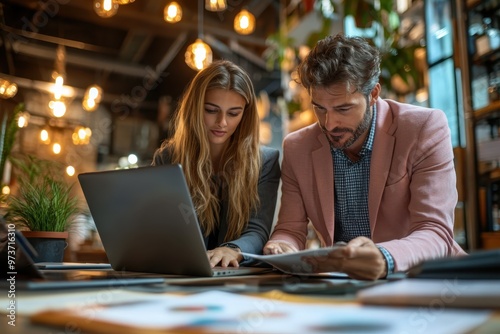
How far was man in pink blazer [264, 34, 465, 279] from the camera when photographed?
57.7 inches

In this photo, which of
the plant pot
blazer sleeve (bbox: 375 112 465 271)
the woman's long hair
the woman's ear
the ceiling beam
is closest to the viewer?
blazer sleeve (bbox: 375 112 465 271)

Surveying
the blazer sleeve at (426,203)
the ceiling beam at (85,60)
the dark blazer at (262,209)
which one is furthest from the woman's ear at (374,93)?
the ceiling beam at (85,60)

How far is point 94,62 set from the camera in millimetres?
7566

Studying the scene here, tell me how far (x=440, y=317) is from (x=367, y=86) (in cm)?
113

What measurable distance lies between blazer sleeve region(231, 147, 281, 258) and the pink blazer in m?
0.08

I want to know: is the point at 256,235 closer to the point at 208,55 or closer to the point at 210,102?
the point at 210,102

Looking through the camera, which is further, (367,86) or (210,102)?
(210,102)

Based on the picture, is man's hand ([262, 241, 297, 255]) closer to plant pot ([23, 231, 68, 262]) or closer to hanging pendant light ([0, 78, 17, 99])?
plant pot ([23, 231, 68, 262])

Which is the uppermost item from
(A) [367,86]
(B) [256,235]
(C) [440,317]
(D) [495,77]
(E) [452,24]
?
(E) [452,24]

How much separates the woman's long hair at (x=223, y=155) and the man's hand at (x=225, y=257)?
28 centimetres

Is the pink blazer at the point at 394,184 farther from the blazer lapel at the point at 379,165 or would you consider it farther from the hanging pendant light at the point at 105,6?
the hanging pendant light at the point at 105,6

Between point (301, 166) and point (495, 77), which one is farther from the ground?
point (495, 77)

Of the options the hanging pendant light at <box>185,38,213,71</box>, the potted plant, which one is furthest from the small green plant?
the hanging pendant light at <box>185,38,213,71</box>

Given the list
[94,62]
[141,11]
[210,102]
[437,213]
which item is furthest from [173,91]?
[437,213]
